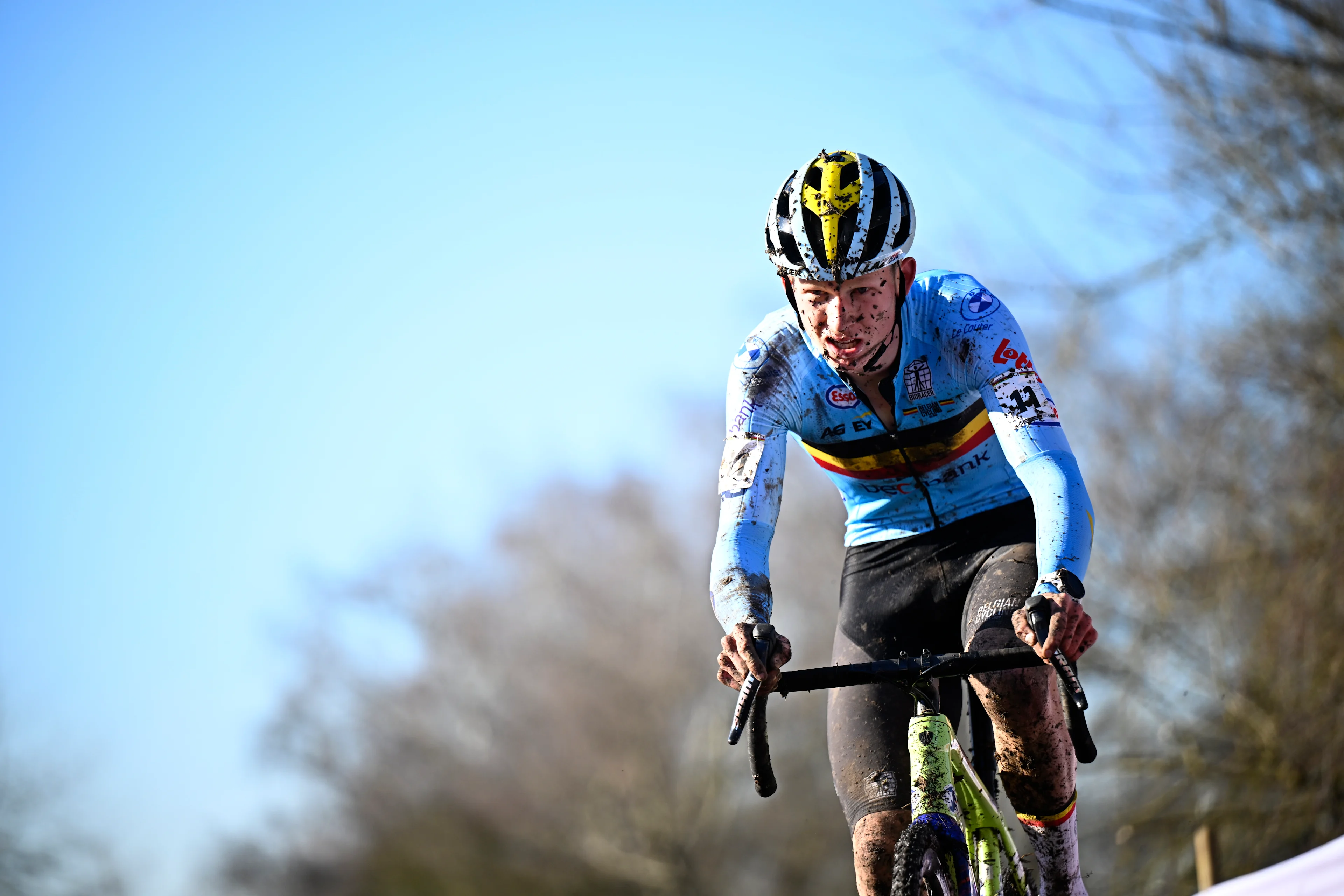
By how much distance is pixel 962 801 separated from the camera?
4566 mm

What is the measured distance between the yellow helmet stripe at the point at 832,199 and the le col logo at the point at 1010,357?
0.69 meters

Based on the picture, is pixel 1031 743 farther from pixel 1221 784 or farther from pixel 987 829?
pixel 1221 784

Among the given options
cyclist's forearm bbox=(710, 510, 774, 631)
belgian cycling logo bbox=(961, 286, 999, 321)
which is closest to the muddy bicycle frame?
cyclist's forearm bbox=(710, 510, 774, 631)

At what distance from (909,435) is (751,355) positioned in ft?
2.23

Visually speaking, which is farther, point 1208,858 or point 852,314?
point 1208,858

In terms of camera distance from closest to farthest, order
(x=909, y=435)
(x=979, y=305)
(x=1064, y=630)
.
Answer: (x=1064, y=630), (x=979, y=305), (x=909, y=435)

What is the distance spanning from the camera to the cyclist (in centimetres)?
459

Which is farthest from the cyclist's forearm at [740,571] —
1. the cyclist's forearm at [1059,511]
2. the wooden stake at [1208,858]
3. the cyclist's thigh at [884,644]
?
the wooden stake at [1208,858]

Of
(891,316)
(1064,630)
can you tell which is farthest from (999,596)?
(891,316)

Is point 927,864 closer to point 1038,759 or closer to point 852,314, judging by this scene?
point 1038,759

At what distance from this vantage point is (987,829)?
459 centimetres

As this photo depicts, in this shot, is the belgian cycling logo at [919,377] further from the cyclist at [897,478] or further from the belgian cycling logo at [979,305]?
the belgian cycling logo at [979,305]

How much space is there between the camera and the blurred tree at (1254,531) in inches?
537

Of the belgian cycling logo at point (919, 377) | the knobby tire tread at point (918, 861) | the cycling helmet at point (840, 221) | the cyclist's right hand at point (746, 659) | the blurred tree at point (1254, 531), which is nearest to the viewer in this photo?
the knobby tire tread at point (918, 861)
